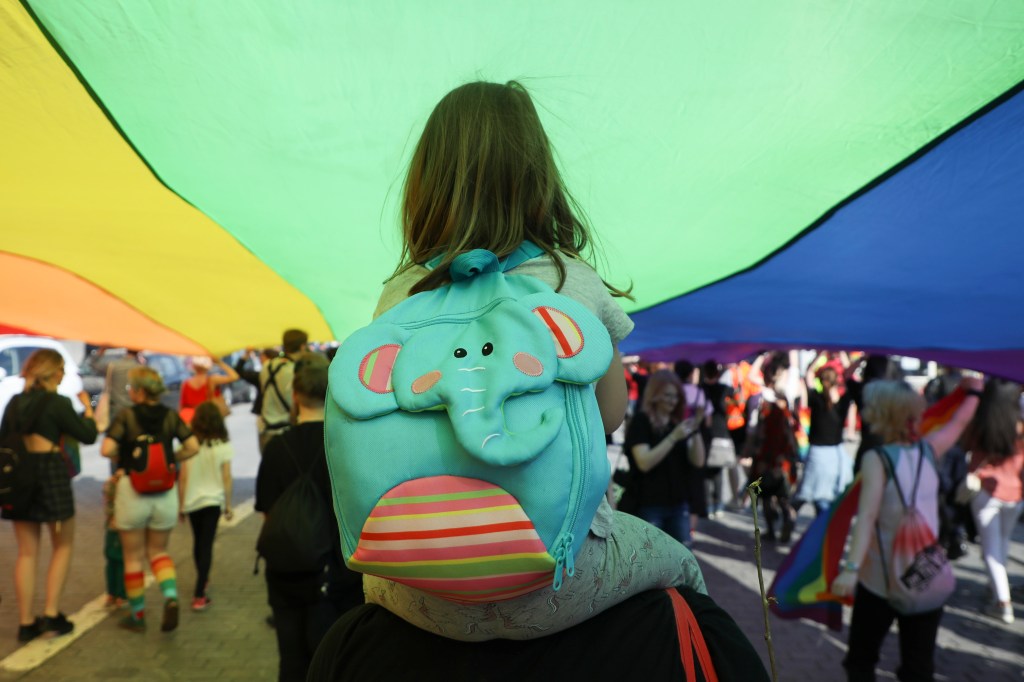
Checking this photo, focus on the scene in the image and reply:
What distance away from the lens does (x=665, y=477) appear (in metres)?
6.27

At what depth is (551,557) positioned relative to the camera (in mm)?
1146

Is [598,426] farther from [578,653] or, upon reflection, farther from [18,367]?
[18,367]

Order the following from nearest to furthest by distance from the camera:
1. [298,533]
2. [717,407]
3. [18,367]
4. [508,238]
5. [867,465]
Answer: [508,238] < [298,533] < [867,465] < [717,407] < [18,367]

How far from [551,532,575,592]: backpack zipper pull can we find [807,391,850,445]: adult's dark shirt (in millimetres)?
8317

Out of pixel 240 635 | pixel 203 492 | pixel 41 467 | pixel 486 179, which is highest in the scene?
pixel 486 179

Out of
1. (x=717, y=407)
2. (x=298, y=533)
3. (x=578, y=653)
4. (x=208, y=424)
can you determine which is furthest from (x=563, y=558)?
(x=717, y=407)

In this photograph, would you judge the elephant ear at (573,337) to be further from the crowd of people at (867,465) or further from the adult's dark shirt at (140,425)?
the adult's dark shirt at (140,425)

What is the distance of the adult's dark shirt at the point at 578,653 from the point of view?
1383 mm

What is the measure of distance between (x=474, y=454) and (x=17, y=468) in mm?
5946

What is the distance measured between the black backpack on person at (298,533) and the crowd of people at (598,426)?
12 mm

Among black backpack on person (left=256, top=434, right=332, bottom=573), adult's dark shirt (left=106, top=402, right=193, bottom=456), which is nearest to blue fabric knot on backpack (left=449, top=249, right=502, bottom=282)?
black backpack on person (left=256, top=434, right=332, bottom=573)

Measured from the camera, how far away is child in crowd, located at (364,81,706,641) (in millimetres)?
1371

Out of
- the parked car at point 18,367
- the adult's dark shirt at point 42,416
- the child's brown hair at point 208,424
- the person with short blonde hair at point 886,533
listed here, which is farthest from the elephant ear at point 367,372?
the parked car at point 18,367

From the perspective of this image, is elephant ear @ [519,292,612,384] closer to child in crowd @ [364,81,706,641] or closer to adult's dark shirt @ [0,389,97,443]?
child in crowd @ [364,81,706,641]
